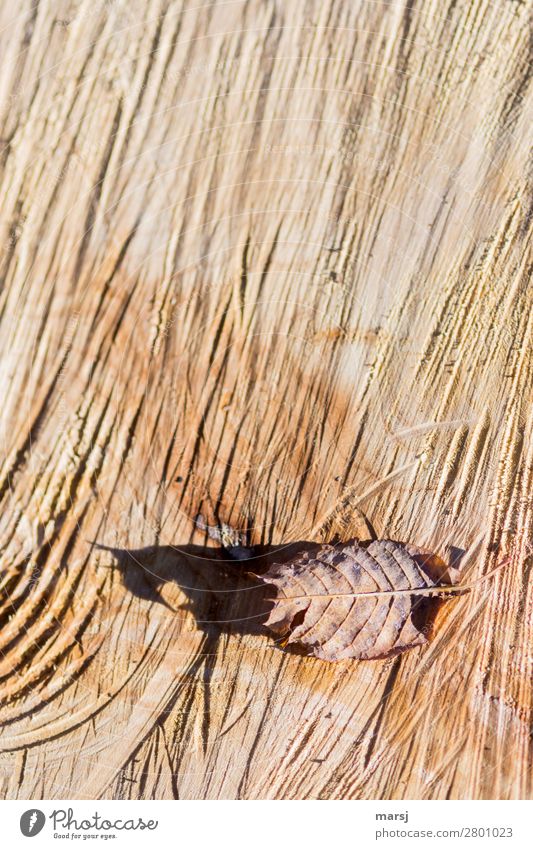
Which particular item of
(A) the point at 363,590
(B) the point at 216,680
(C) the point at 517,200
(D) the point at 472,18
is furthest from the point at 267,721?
(D) the point at 472,18

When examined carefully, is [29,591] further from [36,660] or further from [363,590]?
[363,590]
